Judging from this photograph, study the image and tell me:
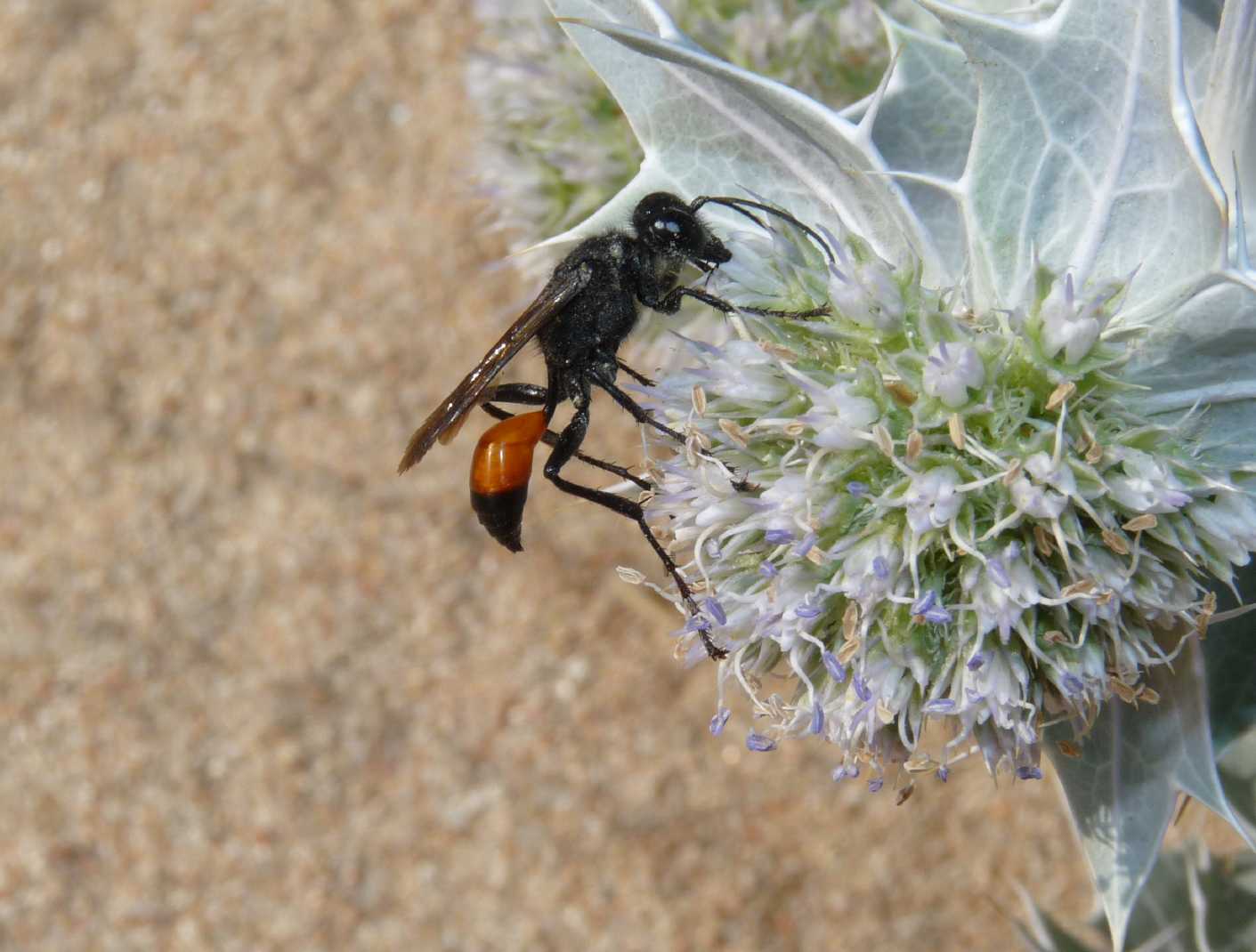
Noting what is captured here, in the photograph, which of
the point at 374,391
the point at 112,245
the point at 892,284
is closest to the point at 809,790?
the point at 374,391

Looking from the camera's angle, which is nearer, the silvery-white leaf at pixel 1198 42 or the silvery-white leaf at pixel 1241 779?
Result: the silvery-white leaf at pixel 1198 42

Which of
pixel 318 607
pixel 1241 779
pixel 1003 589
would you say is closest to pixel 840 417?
pixel 1003 589

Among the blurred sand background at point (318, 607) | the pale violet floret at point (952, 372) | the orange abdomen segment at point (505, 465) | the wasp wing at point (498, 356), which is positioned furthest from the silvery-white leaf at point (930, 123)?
the blurred sand background at point (318, 607)

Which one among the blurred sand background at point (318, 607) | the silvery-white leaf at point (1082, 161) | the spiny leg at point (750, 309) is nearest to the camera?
the silvery-white leaf at point (1082, 161)

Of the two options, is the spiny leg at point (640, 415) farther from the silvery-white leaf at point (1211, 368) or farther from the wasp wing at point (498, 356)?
the silvery-white leaf at point (1211, 368)

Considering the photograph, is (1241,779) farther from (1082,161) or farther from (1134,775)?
(1082,161)

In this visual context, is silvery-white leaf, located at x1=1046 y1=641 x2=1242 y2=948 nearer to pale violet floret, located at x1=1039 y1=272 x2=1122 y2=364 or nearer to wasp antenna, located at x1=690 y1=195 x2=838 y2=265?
pale violet floret, located at x1=1039 y1=272 x2=1122 y2=364

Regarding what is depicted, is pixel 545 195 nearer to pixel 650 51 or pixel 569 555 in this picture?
pixel 650 51
